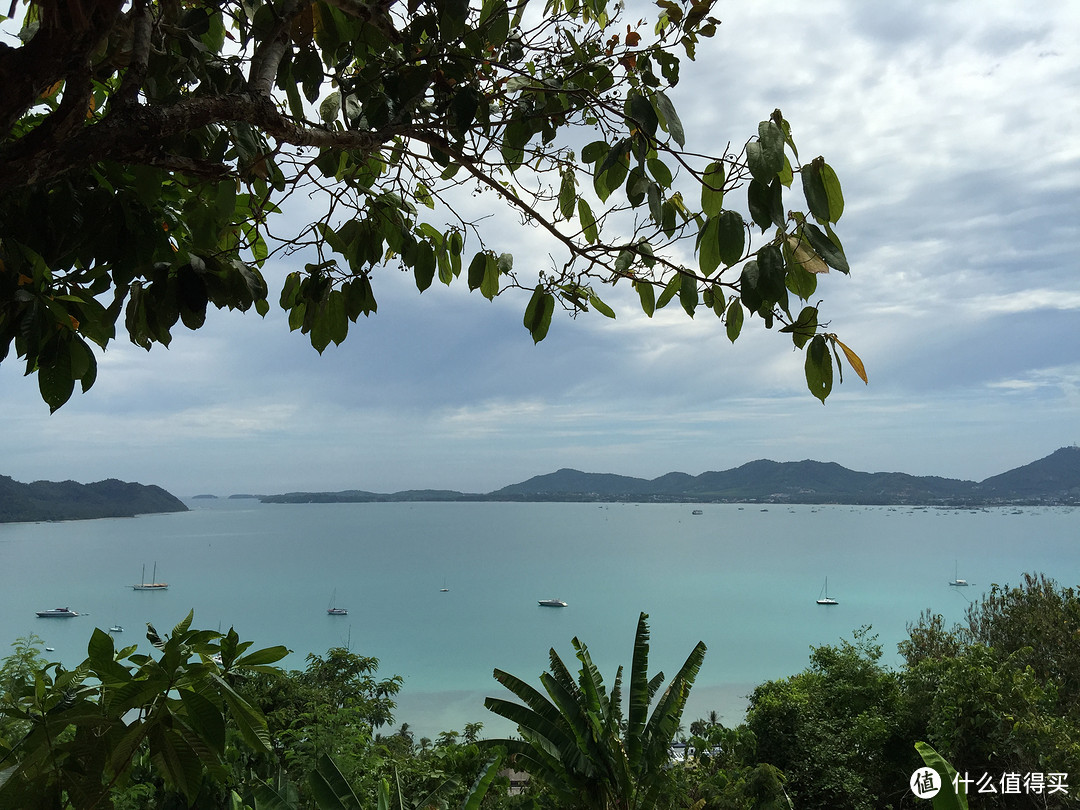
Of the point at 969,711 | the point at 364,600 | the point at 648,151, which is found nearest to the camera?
the point at 648,151

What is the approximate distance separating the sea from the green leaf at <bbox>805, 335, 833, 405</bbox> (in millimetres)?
19975

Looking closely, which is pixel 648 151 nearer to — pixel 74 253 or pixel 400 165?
pixel 400 165

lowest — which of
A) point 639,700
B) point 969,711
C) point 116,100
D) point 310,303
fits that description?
point 969,711

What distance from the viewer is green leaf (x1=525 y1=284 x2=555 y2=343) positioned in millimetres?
1271

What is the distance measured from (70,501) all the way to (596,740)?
3362 inches

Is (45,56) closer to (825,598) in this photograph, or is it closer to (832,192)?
(832,192)

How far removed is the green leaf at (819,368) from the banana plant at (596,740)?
15.7ft

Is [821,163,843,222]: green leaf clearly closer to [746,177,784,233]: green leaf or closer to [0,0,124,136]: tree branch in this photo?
[746,177,784,233]: green leaf

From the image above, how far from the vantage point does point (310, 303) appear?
4.08 ft

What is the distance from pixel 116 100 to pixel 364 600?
51595 mm

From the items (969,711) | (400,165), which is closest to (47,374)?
(400,165)

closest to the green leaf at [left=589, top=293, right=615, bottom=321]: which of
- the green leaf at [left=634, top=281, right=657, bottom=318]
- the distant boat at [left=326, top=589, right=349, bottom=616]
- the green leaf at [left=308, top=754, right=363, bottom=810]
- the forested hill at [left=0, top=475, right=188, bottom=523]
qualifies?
the green leaf at [left=634, top=281, right=657, bottom=318]

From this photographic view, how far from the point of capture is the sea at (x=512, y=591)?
32969mm

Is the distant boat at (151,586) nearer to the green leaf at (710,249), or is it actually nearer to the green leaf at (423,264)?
the green leaf at (423,264)
